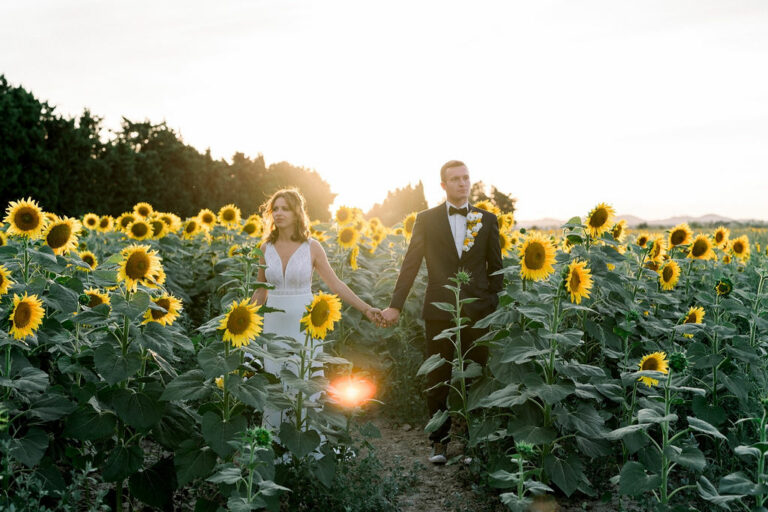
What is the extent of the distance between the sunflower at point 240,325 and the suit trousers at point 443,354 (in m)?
2.09

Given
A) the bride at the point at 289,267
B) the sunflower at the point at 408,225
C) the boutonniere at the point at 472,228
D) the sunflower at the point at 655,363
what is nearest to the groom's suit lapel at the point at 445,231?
the boutonniere at the point at 472,228

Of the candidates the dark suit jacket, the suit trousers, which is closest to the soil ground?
the suit trousers

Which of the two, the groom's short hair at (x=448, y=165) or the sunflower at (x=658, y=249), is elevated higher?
the groom's short hair at (x=448, y=165)

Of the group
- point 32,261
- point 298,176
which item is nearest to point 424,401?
point 32,261

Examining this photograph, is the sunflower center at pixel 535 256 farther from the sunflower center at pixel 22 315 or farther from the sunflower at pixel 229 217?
the sunflower at pixel 229 217

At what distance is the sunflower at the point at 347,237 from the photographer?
22.4 ft

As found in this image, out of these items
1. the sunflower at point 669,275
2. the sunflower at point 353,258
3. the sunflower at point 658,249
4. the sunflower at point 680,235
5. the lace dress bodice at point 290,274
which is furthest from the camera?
the sunflower at point 353,258

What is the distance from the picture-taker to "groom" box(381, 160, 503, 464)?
190 inches

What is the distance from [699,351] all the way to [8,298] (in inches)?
168

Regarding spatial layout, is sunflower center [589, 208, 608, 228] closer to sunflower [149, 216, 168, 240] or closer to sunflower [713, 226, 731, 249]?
sunflower [713, 226, 731, 249]

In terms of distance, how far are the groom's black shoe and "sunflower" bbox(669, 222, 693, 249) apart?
2.79 meters

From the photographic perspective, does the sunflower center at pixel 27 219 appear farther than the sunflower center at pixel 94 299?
Yes

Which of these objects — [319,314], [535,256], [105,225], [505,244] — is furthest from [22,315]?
[105,225]

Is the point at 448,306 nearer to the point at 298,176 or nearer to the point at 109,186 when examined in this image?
the point at 109,186
